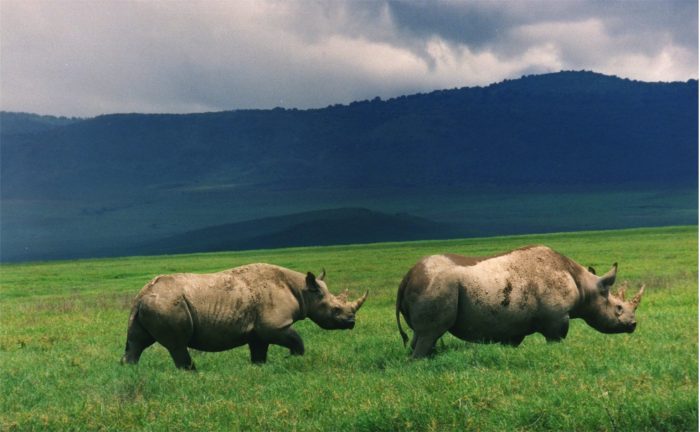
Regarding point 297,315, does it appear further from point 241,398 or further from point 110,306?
point 110,306

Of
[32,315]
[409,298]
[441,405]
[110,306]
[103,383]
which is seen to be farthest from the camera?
[110,306]

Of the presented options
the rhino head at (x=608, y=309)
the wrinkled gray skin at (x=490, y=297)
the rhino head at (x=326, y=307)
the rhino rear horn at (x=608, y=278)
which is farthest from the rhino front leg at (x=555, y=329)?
the rhino head at (x=326, y=307)

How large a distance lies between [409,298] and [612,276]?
3.63 meters

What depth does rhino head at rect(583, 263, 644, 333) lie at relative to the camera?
1374cm

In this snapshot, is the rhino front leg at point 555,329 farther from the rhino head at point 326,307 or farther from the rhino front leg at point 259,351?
the rhino front leg at point 259,351

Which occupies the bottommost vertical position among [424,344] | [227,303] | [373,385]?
[373,385]

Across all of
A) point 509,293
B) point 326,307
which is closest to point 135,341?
point 326,307

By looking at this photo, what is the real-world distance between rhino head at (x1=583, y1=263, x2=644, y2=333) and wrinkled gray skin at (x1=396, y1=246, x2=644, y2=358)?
1.67 feet

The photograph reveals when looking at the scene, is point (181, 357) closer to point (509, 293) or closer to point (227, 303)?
point (227, 303)

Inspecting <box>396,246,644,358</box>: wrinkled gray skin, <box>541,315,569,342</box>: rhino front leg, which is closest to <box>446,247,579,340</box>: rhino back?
<box>396,246,644,358</box>: wrinkled gray skin

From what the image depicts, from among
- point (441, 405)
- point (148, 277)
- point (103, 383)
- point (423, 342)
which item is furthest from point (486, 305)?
point (148, 277)

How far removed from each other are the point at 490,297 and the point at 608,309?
271 cm

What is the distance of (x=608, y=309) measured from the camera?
13.9 m

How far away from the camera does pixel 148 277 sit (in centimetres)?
4709
